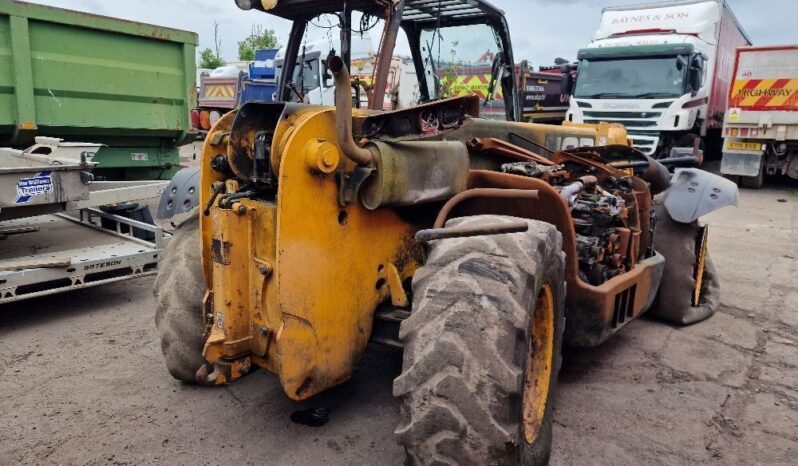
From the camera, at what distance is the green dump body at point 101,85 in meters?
6.05

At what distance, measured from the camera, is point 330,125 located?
8.82 feet

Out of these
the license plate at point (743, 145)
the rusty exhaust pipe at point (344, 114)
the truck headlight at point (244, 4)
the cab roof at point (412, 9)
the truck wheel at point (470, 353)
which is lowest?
the truck wheel at point (470, 353)

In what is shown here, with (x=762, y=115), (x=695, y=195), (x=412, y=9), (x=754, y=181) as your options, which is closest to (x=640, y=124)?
(x=762, y=115)

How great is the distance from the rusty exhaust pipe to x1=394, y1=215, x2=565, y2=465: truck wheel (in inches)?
19.4

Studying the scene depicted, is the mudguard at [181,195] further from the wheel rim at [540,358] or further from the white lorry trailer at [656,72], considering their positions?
the white lorry trailer at [656,72]

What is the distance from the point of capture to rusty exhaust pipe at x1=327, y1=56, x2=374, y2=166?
2268 millimetres

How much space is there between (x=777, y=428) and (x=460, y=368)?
83.3 inches

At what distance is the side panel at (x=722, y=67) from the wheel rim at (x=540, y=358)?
14.5 metres

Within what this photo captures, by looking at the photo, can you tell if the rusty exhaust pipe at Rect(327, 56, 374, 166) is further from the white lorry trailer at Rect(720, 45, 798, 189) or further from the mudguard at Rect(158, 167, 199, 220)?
the white lorry trailer at Rect(720, 45, 798, 189)

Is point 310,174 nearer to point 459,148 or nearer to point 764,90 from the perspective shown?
point 459,148

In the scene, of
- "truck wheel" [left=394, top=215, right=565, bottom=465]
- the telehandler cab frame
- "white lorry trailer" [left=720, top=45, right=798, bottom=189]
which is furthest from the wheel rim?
"white lorry trailer" [left=720, top=45, right=798, bottom=189]

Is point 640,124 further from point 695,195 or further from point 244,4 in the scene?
point 244,4

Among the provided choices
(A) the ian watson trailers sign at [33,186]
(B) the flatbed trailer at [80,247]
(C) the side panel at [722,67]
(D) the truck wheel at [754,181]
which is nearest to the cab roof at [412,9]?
(A) the ian watson trailers sign at [33,186]

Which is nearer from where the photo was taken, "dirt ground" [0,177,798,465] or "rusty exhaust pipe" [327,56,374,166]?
"rusty exhaust pipe" [327,56,374,166]
